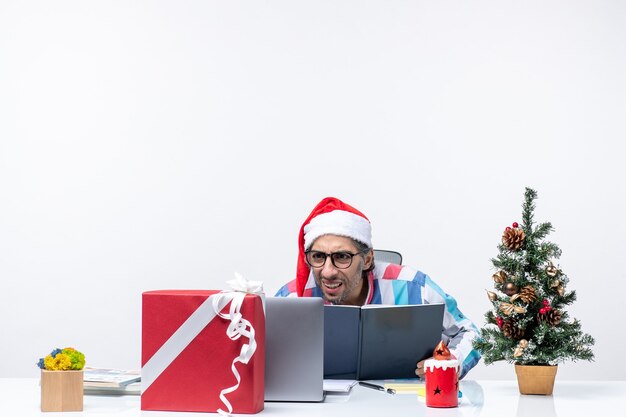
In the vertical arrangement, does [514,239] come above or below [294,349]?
above

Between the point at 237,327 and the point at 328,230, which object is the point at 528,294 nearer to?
the point at 237,327

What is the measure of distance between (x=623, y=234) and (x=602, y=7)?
1.13 meters

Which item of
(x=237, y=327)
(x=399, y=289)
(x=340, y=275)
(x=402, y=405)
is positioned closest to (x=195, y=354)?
(x=237, y=327)

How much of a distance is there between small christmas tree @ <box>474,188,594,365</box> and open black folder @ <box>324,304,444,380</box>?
7.4 inches

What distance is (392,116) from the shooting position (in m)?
4.36

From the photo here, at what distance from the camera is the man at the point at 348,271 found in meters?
2.86

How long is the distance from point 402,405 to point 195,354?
0.46 m

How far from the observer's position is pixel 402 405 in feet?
6.06

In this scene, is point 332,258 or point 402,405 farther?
point 332,258

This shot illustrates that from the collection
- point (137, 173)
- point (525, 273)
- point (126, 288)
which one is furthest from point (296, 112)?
point (525, 273)

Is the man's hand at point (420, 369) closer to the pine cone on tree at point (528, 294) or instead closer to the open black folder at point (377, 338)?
the open black folder at point (377, 338)

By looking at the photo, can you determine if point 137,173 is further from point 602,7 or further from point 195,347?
point 195,347

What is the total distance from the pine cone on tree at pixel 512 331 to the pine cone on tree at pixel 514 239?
0.17 m

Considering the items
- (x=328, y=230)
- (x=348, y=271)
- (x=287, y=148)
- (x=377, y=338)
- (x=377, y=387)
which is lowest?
(x=377, y=387)
